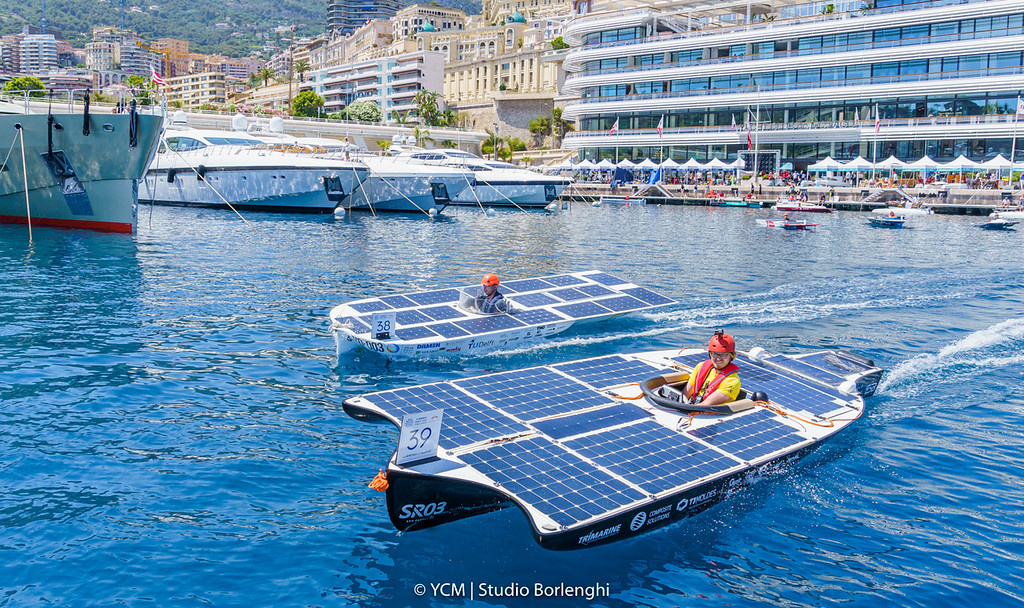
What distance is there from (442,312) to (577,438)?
352 inches

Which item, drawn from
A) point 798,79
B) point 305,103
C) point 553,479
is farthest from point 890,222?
point 305,103

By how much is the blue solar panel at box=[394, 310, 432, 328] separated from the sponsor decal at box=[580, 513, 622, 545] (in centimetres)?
1000

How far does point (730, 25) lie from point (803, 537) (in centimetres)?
9417

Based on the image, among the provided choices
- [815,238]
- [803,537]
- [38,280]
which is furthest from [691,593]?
[815,238]

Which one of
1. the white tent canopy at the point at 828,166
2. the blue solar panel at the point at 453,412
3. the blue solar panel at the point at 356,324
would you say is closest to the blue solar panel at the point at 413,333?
the blue solar panel at the point at 356,324

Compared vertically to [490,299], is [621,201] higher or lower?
higher

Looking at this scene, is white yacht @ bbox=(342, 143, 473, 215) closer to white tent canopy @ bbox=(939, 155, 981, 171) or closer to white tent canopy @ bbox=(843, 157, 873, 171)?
white tent canopy @ bbox=(843, 157, 873, 171)

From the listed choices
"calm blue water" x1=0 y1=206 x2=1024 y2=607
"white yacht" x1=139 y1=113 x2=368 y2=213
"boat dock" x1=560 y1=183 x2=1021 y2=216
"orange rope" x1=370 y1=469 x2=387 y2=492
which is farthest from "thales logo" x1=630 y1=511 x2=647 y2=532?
"boat dock" x1=560 y1=183 x2=1021 y2=216

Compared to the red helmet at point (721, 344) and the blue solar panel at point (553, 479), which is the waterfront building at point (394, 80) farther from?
Answer: the blue solar panel at point (553, 479)

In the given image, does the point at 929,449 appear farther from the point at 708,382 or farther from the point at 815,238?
the point at 815,238

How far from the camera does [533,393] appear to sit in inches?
511

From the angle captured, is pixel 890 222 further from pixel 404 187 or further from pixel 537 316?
pixel 537 316

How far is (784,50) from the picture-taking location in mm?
88750

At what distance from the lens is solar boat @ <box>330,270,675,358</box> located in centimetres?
1747
